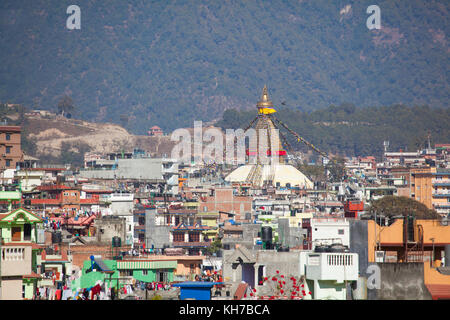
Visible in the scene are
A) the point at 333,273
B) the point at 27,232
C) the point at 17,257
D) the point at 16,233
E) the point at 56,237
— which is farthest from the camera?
the point at 56,237

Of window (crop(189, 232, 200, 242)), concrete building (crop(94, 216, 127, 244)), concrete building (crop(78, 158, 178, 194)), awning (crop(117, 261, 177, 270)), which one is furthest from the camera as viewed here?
concrete building (crop(78, 158, 178, 194))

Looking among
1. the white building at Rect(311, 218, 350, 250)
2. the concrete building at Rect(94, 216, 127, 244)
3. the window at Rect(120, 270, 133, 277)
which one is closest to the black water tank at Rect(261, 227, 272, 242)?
the white building at Rect(311, 218, 350, 250)

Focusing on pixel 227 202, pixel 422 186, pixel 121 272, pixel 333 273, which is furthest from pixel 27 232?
pixel 422 186

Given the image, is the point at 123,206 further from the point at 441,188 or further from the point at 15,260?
the point at 441,188

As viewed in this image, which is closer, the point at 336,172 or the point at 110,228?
the point at 110,228

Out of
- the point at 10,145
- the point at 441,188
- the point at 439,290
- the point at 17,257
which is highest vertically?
the point at 10,145

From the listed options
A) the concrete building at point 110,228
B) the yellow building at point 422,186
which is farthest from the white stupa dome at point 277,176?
the concrete building at point 110,228

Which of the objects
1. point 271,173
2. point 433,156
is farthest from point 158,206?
point 433,156

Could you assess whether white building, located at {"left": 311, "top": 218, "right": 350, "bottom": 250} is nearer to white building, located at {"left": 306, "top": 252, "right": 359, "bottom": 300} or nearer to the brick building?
white building, located at {"left": 306, "top": 252, "right": 359, "bottom": 300}

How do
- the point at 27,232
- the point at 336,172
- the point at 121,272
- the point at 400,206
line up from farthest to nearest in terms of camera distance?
1. the point at 336,172
2. the point at 400,206
3. the point at 121,272
4. the point at 27,232

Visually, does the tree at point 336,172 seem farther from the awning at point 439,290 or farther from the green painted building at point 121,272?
the awning at point 439,290
